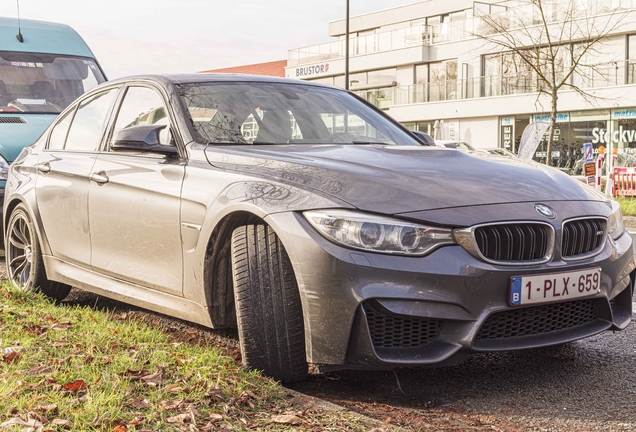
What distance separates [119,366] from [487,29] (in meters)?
37.5

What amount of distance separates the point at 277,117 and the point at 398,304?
173cm

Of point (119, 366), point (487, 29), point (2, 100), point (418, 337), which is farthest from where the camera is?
point (487, 29)

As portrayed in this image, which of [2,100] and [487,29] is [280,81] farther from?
[487,29]

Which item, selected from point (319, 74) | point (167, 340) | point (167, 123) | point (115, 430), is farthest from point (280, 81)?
point (319, 74)

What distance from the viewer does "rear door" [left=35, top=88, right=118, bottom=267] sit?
5148 mm

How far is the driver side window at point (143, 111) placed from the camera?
4695 millimetres

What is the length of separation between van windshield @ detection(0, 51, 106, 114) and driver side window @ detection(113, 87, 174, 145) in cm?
439

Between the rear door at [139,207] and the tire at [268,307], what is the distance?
59 centimetres

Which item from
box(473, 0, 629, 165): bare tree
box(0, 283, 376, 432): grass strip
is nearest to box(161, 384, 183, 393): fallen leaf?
box(0, 283, 376, 432): grass strip

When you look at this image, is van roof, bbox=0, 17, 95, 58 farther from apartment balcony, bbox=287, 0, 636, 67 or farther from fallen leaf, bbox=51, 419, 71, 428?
apartment balcony, bbox=287, 0, 636, 67

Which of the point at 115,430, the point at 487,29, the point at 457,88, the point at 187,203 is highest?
the point at 487,29

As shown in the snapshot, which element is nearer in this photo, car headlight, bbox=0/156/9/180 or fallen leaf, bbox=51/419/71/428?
fallen leaf, bbox=51/419/71/428

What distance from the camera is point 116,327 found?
15.7 feet

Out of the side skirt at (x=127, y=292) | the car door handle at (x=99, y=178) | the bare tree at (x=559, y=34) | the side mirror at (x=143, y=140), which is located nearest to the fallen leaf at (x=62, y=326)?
the side skirt at (x=127, y=292)
